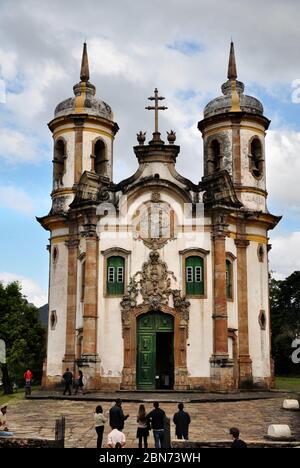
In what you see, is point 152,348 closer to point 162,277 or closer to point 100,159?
point 162,277

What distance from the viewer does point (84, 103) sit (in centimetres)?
3419

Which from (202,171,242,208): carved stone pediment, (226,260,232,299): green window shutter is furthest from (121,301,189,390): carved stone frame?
(202,171,242,208): carved stone pediment

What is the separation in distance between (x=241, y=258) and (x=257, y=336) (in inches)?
141

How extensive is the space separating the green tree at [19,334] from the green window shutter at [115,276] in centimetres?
1272

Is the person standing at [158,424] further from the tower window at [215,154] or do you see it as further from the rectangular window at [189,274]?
the tower window at [215,154]

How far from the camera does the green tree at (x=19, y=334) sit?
132 feet

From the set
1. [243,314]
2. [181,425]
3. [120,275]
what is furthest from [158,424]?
[243,314]

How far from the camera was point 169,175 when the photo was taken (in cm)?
3072

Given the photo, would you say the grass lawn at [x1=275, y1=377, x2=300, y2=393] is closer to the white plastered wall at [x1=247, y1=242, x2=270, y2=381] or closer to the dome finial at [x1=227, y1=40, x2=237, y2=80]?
the white plastered wall at [x1=247, y1=242, x2=270, y2=381]

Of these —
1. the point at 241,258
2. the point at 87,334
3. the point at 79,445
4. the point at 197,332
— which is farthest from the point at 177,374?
the point at 79,445

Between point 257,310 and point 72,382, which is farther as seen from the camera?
point 257,310

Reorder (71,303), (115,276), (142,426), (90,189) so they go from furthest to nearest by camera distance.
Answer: (71,303)
(90,189)
(115,276)
(142,426)

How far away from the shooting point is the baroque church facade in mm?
28906

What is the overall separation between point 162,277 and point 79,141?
8508 mm
